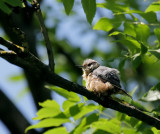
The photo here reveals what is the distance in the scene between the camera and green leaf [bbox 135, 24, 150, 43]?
3.81m

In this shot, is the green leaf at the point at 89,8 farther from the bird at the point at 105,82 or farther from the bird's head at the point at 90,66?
the bird's head at the point at 90,66

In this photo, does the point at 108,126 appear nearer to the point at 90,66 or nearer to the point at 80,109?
the point at 80,109

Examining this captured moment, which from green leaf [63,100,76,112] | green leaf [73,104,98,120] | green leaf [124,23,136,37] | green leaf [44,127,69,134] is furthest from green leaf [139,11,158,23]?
green leaf [44,127,69,134]

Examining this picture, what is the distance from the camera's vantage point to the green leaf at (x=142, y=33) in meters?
3.81

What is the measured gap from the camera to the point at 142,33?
12.6ft

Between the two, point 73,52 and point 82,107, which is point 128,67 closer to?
point 73,52

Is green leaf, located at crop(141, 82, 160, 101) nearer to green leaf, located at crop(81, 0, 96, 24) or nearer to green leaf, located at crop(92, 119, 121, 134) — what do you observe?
green leaf, located at crop(92, 119, 121, 134)

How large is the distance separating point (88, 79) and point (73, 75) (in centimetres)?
312

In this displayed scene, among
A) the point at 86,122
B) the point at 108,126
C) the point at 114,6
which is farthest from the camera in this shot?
the point at 114,6

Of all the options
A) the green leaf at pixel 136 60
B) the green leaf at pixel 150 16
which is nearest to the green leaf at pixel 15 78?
the green leaf at pixel 150 16

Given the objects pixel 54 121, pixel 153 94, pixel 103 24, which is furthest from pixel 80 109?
pixel 103 24

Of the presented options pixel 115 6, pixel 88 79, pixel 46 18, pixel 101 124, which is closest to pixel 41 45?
pixel 46 18

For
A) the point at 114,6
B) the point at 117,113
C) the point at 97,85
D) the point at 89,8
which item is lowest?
the point at 117,113

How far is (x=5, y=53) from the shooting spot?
279cm
